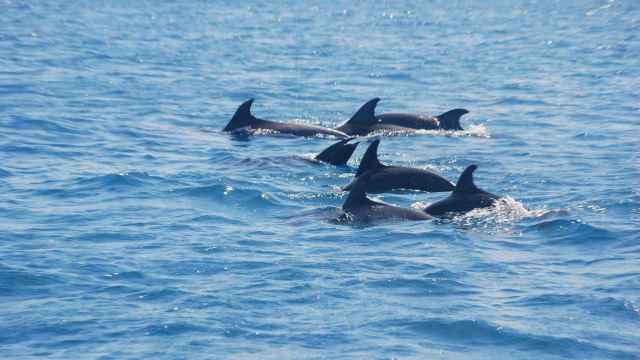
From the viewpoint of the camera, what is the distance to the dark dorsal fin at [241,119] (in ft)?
82.2

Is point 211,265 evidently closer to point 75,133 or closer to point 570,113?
point 75,133

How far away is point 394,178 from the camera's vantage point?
749 inches

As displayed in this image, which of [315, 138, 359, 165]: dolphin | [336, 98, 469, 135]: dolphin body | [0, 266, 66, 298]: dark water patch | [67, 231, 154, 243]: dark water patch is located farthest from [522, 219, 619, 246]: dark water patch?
[336, 98, 469, 135]: dolphin body

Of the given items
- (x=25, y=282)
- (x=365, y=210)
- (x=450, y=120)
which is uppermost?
(x=450, y=120)

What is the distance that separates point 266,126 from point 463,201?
30.0ft

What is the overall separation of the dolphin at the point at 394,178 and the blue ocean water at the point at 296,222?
14.4 inches

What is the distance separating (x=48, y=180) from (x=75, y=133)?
208 inches

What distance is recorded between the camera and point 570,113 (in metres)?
28.8

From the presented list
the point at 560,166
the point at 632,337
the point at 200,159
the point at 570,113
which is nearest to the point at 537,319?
the point at 632,337

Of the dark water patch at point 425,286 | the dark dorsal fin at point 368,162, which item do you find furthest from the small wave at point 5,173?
the dark water patch at point 425,286

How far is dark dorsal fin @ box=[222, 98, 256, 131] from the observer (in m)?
25.1

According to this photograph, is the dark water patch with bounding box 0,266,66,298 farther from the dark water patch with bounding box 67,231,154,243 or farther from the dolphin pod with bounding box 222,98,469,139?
the dolphin pod with bounding box 222,98,469,139

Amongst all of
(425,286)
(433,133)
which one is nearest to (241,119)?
(433,133)

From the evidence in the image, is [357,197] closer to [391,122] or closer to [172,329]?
[172,329]
